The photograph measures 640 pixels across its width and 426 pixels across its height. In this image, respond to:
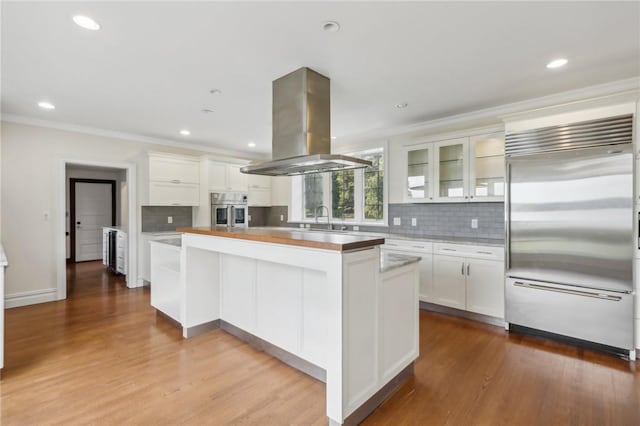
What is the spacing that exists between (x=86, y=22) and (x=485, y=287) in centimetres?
423

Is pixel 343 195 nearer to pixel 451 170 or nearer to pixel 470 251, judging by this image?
pixel 451 170

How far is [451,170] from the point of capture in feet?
13.1

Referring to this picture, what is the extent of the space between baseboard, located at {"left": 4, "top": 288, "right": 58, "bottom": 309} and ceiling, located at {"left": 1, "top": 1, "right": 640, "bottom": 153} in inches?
93.8

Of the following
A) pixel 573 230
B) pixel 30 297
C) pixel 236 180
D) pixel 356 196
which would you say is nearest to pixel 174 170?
pixel 236 180

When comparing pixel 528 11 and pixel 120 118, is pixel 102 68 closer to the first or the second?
pixel 120 118

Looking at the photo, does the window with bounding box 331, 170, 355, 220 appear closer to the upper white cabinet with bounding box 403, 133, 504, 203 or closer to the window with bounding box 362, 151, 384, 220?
the window with bounding box 362, 151, 384, 220

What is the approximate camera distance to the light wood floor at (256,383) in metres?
1.91

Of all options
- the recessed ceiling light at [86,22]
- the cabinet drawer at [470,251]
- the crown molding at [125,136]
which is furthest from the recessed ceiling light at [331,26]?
the crown molding at [125,136]

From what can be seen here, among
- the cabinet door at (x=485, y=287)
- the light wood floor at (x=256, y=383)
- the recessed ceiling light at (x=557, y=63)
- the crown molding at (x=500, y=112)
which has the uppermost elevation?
the recessed ceiling light at (x=557, y=63)

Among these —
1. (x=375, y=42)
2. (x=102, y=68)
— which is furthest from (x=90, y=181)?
(x=375, y=42)

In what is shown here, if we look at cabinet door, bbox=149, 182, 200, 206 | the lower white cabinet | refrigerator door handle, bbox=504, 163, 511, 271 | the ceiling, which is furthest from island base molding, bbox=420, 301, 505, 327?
cabinet door, bbox=149, 182, 200, 206

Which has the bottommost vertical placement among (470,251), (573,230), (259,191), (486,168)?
(470,251)

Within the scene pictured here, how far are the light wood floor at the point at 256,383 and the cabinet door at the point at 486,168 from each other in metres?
1.58

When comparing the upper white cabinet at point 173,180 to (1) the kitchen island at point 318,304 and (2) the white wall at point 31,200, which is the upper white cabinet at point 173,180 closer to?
(2) the white wall at point 31,200
